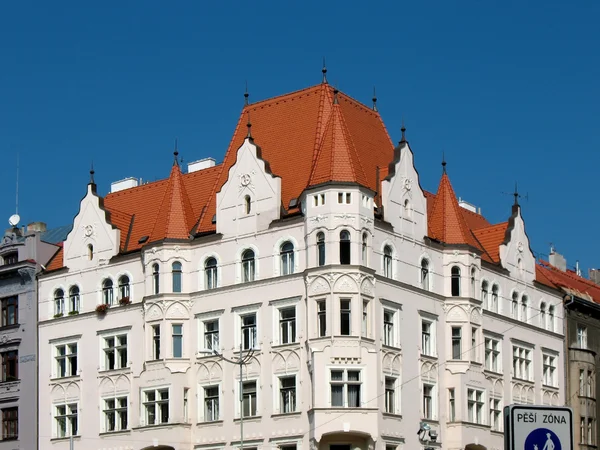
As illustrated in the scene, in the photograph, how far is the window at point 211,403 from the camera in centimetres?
5803

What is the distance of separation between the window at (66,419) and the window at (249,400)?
1148cm

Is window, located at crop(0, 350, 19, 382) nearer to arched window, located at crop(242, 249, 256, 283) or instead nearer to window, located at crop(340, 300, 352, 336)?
arched window, located at crop(242, 249, 256, 283)

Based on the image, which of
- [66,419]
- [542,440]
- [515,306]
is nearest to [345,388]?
[515,306]

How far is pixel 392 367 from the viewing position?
2199 inches

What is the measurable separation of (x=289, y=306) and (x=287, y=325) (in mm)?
943

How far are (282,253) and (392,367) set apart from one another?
7695mm

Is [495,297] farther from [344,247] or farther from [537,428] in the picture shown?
[537,428]

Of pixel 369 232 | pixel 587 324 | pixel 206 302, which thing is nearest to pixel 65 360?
pixel 206 302

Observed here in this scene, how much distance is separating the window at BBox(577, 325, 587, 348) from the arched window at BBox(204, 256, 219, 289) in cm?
2644

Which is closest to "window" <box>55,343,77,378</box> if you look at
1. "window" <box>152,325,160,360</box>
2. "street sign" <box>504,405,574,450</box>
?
"window" <box>152,325,160,360</box>

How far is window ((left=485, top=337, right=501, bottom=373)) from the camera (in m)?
63.4

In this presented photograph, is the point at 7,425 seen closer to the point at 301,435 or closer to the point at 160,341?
the point at 160,341

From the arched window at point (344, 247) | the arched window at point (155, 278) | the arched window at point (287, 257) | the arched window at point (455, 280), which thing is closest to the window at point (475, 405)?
the arched window at point (455, 280)

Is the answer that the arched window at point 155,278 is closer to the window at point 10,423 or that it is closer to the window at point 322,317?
the window at point 322,317
